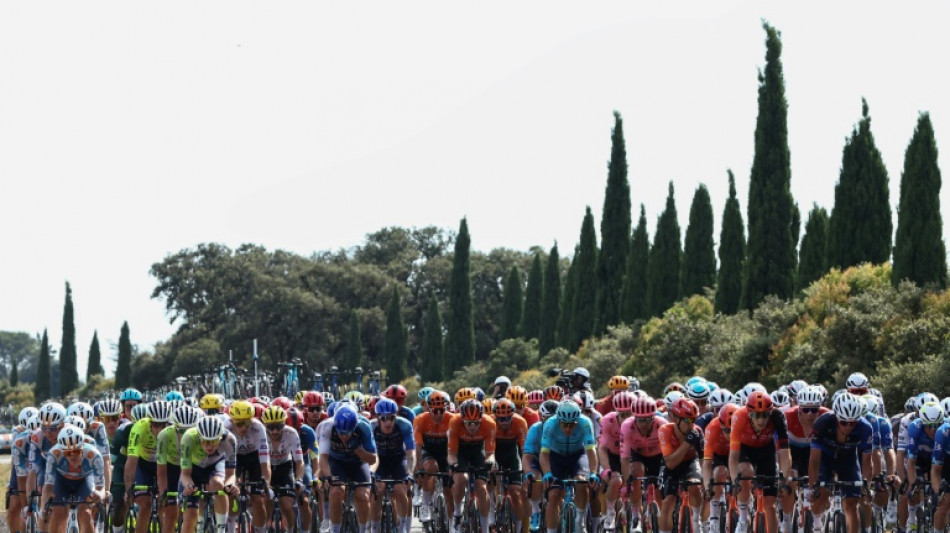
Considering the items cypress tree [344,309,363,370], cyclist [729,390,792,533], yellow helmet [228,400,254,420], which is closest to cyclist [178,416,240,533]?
yellow helmet [228,400,254,420]

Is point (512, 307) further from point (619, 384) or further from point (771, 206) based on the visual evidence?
point (619, 384)

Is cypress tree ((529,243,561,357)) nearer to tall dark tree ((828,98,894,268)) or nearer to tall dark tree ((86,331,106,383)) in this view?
tall dark tree ((828,98,894,268))

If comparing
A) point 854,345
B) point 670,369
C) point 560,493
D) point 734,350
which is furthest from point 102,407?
point 670,369

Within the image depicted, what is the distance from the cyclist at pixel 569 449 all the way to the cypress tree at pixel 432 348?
66.7 metres

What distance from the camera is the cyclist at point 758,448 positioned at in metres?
16.4

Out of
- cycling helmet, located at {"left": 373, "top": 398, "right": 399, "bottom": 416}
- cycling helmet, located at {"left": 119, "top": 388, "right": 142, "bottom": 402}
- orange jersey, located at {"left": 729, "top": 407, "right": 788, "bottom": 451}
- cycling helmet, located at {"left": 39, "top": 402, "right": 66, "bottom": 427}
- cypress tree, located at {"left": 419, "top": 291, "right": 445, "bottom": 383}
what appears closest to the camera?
orange jersey, located at {"left": 729, "top": 407, "right": 788, "bottom": 451}

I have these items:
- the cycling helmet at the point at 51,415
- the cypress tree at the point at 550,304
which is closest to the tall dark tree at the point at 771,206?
the cycling helmet at the point at 51,415

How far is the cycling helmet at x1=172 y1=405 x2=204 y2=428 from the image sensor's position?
55.9 ft

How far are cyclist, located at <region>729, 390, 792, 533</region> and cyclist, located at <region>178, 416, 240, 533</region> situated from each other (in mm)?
5395

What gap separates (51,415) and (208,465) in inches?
99.6

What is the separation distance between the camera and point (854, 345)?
32.9 m

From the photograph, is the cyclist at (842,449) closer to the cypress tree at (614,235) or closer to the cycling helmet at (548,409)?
the cycling helmet at (548,409)

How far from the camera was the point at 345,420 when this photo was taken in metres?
17.6

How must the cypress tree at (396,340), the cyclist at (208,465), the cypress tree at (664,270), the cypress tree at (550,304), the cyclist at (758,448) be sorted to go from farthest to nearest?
1. the cypress tree at (396,340)
2. the cypress tree at (550,304)
3. the cypress tree at (664,270)
4. the cyclist at (758,448)
5. the cyclist at (208,465)
